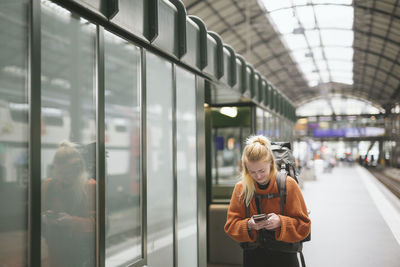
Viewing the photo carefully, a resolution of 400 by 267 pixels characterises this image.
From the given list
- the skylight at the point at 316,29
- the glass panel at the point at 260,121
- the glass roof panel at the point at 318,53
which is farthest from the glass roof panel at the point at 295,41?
the glass panel at the point at 260,121

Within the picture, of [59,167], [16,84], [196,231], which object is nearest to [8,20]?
[16,84]

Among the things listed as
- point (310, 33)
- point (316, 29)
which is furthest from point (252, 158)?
point (310, 33)

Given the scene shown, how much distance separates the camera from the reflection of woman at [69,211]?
2.87 meters

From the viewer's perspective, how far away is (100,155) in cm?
341

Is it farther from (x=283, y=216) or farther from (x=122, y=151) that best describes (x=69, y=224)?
(x=283, y=216)

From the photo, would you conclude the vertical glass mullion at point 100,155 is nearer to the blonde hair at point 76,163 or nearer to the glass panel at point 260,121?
the blonde hair at point 76,163

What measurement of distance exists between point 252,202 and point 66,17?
1.85 metres

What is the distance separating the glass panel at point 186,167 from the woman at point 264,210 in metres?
2.19

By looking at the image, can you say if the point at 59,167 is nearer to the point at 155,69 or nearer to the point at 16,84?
the point at 16,84

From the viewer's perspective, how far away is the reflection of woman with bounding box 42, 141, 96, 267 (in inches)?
113

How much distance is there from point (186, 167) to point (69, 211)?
9.01 ft

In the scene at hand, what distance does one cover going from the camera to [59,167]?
9.67ft

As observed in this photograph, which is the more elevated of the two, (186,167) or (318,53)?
(318,53)

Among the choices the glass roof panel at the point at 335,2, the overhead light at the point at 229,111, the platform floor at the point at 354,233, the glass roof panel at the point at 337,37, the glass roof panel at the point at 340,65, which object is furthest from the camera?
the glass roof panel at the point at 340,65
